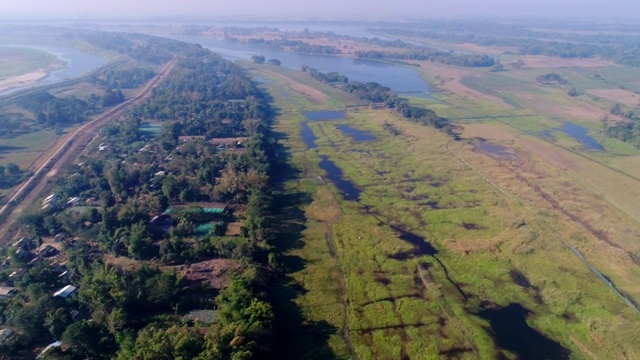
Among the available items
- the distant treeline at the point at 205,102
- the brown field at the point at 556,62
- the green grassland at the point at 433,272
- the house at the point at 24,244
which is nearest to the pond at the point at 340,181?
the green grassland at the point at 433,272

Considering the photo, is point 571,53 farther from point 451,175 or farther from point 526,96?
point 451,175

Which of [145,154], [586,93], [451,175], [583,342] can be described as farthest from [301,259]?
[586,93]

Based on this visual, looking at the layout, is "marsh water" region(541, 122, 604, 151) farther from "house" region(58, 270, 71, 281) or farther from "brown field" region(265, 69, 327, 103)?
"house" region(58, 270, 71, 281)

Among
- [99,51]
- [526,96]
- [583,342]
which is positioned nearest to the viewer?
[583,342]

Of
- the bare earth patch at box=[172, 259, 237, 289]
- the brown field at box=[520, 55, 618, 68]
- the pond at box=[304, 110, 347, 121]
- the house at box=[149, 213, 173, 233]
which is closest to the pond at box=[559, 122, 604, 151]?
A: the pond at box=[304, 110, 347, 121]

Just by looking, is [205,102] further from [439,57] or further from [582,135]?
[439,57]
